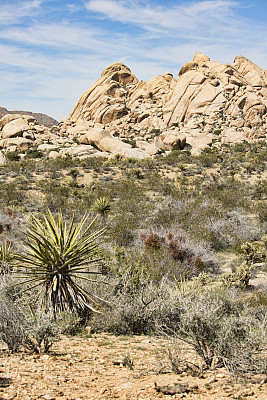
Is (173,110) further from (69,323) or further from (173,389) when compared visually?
(173,389)

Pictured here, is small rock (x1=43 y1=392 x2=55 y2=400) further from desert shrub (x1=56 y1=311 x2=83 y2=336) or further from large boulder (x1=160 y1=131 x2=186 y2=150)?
large boulder (x1=160 y1=131 x2=186 y2=150)

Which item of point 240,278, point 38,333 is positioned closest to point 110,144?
point 240,278

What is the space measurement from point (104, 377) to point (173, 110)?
65.9 meters

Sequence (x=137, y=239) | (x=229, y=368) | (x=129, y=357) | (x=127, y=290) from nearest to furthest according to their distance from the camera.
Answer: (x=229, y=368) < (x=129, y=357) < (x=127, y=290) < (x=137, y=239)

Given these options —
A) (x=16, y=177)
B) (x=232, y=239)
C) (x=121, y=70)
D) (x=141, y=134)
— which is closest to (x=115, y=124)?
(x=141, y=134)

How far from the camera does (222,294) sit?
20.2 feet

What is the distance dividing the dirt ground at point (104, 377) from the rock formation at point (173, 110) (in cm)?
4061

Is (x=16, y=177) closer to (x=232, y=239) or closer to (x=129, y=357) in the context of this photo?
(x=232, y=239)

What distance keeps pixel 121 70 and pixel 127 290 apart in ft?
279

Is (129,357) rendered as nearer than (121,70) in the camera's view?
Yes

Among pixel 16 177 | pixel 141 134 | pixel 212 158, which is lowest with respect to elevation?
pixel 16 177

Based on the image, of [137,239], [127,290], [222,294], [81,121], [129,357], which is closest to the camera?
[129,357]

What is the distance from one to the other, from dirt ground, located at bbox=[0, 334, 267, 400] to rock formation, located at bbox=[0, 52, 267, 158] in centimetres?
4061

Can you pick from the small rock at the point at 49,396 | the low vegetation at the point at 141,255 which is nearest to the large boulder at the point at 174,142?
the low vegetation at the point at 141,255
